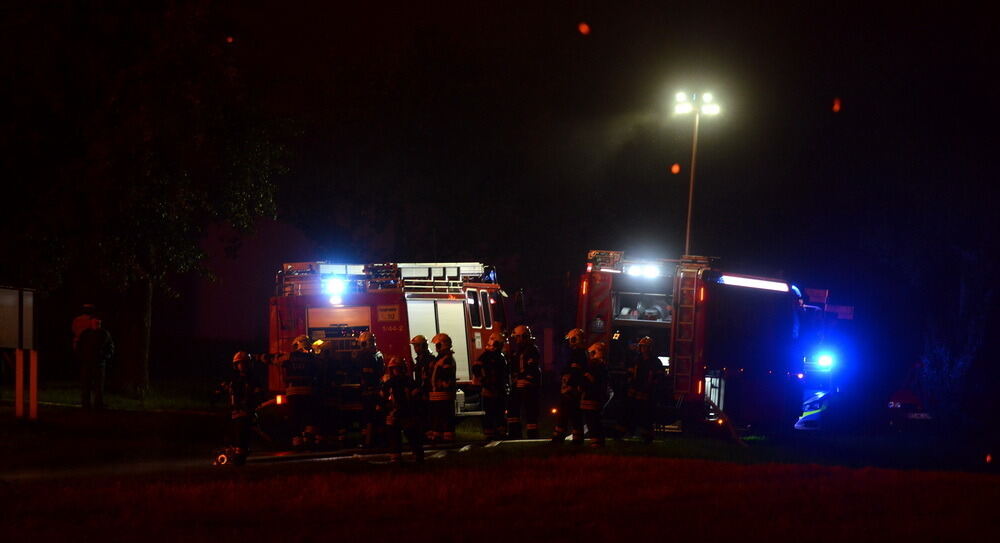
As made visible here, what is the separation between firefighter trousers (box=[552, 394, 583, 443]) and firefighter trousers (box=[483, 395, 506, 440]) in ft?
3.15

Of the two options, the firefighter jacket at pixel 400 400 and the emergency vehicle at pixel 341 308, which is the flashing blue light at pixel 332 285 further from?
the firefighter jacket at pixel 400 400

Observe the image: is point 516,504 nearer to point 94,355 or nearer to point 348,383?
point 348,383

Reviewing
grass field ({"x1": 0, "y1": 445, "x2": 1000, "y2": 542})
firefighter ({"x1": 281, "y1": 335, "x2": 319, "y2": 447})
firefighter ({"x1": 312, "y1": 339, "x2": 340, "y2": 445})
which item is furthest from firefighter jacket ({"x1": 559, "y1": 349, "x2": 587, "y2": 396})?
firefighter ({"x1": 281, "y1": 335, "x2": 319, "y2": 447})

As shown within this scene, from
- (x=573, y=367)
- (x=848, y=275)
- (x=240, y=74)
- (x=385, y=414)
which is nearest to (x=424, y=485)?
(x=385, y=414)

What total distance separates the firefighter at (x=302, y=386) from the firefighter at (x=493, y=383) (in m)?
2.16

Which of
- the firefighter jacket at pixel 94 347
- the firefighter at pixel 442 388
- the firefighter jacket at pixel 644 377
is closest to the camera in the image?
the firefighter at pixel 442 388

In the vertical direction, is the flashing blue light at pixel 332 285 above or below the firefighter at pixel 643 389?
above

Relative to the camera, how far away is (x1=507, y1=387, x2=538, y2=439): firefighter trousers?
51.4 ft

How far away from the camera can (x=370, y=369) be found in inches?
584

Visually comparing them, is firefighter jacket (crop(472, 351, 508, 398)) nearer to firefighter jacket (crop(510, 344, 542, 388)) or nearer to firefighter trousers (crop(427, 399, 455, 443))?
firefighter jacket (crop(510, 344, 542, 388))

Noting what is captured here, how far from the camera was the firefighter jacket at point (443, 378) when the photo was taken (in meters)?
15.2

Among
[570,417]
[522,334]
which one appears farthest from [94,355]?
[570,417]

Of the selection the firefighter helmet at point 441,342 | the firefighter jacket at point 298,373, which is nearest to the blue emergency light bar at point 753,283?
the firefighter helmet at point 441,342

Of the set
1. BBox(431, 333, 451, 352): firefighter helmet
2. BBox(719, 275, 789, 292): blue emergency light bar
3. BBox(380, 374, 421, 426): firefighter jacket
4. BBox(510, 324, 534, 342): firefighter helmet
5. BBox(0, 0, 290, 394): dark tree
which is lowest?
BBox(380, 374, 421, 426): firefighter jacket
